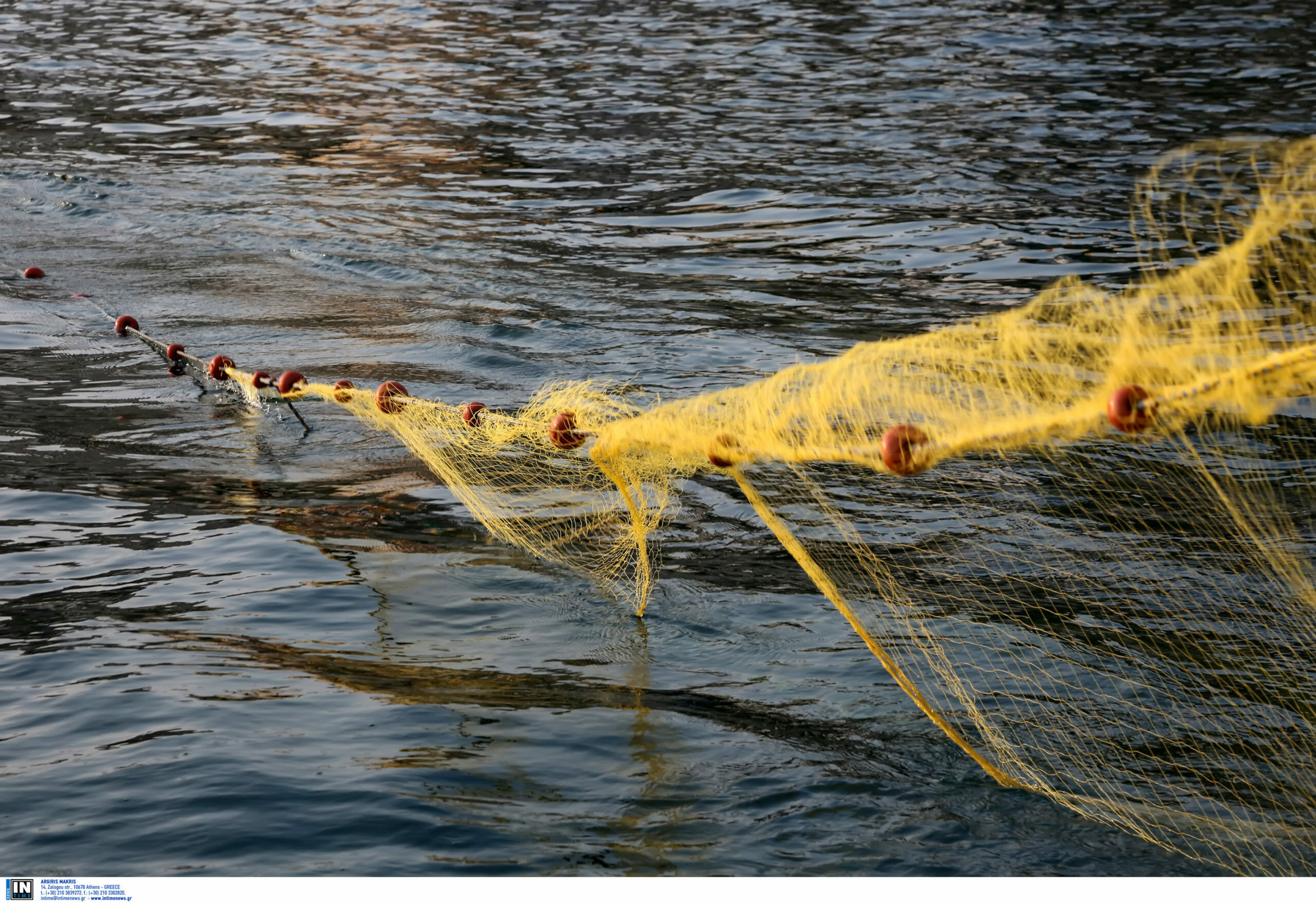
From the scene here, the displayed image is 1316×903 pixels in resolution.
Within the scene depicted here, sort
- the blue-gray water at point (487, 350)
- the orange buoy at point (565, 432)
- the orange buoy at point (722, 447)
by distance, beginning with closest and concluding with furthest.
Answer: the orange buoy at point (722, 447) < the blue-gray water at point (487, 350) < the orange buoy at point (565, 432)

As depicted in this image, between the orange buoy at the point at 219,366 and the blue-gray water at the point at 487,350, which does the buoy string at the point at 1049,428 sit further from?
the orange buoy at the point at 219,366

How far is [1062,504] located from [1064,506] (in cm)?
3

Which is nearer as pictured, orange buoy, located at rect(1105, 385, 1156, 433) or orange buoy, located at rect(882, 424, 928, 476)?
orange buoy, located at rect(1105, 385, 1156, 433)

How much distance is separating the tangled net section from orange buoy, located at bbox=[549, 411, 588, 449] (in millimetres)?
11

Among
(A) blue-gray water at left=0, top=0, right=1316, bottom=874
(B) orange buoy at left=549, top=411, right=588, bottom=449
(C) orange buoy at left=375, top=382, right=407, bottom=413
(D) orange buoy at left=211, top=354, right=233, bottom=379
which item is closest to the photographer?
(A) blue-gray water at left=0, top=0, right=1316, bottom=874

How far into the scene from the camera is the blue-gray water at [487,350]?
4.79 m

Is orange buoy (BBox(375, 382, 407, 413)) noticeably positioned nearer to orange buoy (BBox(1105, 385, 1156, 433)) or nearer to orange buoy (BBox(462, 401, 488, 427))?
orange buoy (BBox(462, 401, 488, 427))

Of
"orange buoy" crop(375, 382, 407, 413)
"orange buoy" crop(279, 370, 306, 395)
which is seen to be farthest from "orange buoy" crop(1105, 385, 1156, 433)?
"orange buoy" crop(279, 370, 306, 395)

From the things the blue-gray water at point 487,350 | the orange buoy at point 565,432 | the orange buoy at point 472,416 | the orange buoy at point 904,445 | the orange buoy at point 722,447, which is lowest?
the blue-gray water at point 487,350

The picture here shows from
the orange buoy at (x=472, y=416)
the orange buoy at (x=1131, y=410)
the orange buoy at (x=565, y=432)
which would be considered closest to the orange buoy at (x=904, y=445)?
the orange buoy at (x=1131, y=410)

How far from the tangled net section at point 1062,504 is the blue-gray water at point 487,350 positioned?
13.2 inches

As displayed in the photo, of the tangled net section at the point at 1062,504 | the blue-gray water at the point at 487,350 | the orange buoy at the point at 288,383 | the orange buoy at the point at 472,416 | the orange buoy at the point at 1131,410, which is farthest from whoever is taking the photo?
the orange buoy at the point at 288,383

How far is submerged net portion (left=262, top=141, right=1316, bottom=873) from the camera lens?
374 centimetres

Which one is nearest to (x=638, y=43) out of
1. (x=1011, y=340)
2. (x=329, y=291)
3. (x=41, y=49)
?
(x=41, y=49)
